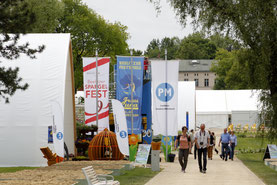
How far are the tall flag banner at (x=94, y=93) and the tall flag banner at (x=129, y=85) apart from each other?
85cm

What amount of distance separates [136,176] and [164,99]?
7.90m

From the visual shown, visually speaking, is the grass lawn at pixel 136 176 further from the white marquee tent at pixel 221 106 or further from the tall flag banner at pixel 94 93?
the white marquee tent at pixel 221 106

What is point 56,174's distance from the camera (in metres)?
16.4

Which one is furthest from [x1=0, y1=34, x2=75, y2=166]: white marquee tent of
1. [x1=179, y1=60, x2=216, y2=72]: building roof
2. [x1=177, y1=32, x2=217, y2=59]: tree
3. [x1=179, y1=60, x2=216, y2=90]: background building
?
[x1=177, y1=32, x2=217, y2=59]: tree

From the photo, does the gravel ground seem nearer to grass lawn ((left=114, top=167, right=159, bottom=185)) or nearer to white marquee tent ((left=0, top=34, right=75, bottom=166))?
grass lawn ((left=114, top=167, right=159, bottom=185))

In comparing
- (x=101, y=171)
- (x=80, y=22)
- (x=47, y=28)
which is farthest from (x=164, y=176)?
(x=80, y=22)

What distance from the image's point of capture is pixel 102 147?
23078 millimetres

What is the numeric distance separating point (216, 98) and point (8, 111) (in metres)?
40.6

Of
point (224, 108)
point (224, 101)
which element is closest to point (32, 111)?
point (224, 108)

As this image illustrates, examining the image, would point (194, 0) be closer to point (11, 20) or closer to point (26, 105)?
point (11, 20)

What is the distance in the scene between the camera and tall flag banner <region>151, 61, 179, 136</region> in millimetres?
25688

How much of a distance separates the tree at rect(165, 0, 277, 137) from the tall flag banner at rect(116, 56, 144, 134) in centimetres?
1202

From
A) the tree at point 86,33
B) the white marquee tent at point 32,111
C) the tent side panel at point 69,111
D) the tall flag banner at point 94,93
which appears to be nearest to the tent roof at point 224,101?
the tree at point 86,33

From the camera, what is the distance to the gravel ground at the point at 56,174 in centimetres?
1435
